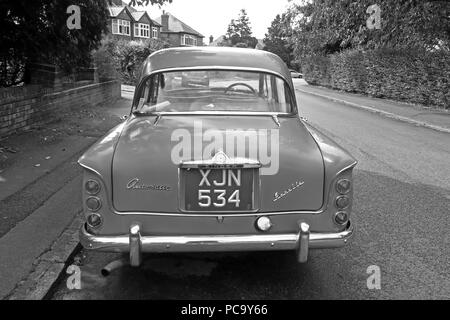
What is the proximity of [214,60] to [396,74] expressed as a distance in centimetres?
1710

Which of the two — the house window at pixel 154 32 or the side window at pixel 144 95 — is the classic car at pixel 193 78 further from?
the house window at pixel 154 32

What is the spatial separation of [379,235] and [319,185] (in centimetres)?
173

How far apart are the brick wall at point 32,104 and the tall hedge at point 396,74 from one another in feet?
40.1

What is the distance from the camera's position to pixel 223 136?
3672 mm

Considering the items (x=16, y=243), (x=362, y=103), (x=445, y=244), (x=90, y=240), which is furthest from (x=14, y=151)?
(x=362, y=103)

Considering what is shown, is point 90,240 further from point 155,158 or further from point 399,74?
point 399,74

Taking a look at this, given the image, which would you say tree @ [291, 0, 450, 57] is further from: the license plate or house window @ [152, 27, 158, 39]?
house window @ [152, 27, 158, 39]

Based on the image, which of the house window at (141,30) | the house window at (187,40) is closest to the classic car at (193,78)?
the house window at (141,30)

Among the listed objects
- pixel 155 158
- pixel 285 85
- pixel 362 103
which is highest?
pixel 285 85

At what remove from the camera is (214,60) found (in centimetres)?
482

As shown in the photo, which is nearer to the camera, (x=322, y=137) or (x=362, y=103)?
(x=322, y=137)

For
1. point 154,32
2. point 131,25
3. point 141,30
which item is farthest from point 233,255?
point 154,32

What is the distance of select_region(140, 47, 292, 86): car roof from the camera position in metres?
4.77

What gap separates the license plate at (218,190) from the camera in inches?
132
